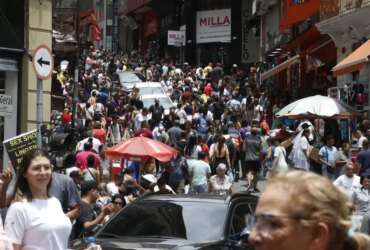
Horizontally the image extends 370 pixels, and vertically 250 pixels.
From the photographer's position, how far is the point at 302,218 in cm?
267

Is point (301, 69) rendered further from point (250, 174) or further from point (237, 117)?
point (250, 174)

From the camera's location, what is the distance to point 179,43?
65.0 metres

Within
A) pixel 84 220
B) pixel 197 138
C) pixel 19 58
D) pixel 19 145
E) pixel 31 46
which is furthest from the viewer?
pixel 197 138

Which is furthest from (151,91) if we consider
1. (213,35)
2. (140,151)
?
(140,151)

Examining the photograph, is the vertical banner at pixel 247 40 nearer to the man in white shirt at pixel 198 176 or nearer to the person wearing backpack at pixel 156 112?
the person wearing backpack at pixel 156 112

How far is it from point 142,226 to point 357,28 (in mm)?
19325

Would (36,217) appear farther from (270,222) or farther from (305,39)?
(305,39)

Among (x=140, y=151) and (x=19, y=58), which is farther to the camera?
(x=140, y=151)

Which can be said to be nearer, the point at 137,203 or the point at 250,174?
the point at 137,203

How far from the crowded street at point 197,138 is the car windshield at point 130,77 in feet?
0.36

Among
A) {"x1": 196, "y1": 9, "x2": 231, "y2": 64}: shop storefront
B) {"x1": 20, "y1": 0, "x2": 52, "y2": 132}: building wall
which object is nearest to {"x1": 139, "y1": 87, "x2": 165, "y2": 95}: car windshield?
{"x1": 196, "y1": 9, "x2": 231, "y2": 64}: shop storefront

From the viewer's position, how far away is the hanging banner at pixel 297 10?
34750 mm

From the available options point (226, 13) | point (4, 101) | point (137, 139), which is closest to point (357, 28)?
point (137, 139)

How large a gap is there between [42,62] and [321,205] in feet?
32.1
